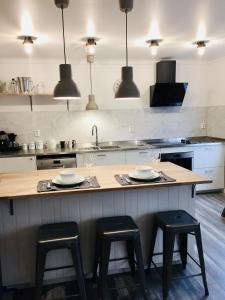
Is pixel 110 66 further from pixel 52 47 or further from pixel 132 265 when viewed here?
pixel 132 265

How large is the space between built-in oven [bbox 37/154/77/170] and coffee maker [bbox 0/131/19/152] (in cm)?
55

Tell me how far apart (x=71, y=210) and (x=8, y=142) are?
241 centimetres

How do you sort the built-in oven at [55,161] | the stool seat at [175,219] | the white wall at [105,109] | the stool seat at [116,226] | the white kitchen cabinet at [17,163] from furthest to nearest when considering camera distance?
the white wall at [105,109] → the built-in oven at [55,161] → the white kitchen cabinet at [17,163] → the stool seat at [175,219] → the stool seat at [116,226]

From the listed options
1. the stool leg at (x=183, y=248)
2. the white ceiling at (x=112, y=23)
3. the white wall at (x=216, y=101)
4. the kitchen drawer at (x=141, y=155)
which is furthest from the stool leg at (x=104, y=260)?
the white wall at (x=216, y=101)

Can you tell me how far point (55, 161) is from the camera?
12.8 ft

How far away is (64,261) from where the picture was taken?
7.29 ft

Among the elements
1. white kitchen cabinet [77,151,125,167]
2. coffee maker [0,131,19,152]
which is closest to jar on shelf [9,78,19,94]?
coffee maker [0,131,19,152]

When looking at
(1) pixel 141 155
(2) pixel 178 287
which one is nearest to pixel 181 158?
(1) pixel 141 155

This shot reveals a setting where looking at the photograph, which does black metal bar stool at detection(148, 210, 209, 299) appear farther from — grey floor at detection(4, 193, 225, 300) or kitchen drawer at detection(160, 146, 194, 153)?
kitchen drawer at detection(160, 146, 194, 153)

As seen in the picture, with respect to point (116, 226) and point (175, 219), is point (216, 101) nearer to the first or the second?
point (175, 219)

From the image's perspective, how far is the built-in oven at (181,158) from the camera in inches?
165

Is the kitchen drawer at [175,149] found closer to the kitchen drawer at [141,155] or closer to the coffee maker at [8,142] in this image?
the kitchen drawer at [141,155]

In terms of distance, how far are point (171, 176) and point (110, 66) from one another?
289 centimetres

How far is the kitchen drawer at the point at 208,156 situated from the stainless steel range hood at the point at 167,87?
3.12 feet
